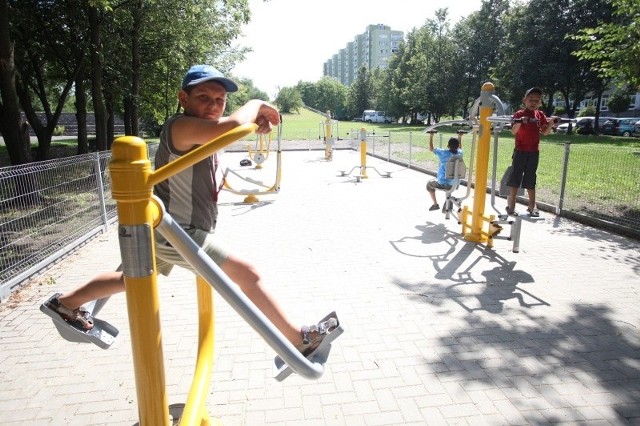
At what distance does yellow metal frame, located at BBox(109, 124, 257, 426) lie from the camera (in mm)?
1269

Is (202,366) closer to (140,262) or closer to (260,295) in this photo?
(260,295)

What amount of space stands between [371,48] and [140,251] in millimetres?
135697

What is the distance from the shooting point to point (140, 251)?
4.31ft

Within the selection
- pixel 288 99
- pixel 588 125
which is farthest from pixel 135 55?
pixel 288 99

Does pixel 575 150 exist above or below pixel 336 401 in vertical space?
above

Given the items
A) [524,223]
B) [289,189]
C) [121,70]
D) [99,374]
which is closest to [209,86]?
[99,374]

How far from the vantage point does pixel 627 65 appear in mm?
7516

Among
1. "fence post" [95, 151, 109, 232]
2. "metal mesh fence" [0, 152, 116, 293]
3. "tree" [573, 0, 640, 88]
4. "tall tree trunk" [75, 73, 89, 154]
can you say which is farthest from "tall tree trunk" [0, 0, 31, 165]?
"tree" [573, 0, 640, 88]

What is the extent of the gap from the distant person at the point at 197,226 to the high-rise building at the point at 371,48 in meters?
116

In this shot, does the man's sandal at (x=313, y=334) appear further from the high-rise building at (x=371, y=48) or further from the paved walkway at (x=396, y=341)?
the high-rise building at (x=371, y=48)

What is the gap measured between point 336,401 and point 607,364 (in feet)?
6.45

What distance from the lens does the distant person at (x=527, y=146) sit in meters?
5.73

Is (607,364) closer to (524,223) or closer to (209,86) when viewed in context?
(209,86)

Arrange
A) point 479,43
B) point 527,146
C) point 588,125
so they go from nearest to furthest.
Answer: point 527,146 → point 588,125 → point 479,43
